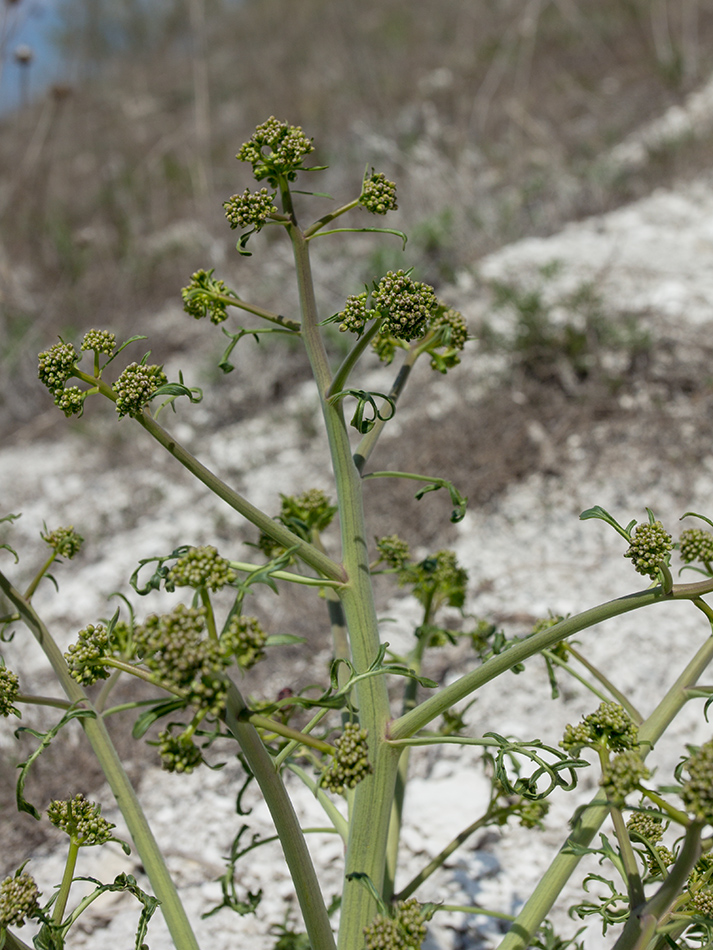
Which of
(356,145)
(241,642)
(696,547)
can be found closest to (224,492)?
(241,642)

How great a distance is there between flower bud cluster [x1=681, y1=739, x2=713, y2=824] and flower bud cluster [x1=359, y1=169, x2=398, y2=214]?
2.69ft

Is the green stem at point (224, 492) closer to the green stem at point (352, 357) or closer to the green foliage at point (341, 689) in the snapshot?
the green foliage at point (341, 689)

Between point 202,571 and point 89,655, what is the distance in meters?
0.25

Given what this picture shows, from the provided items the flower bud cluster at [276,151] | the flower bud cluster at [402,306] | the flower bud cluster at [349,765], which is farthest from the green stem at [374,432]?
the flower bud cluster at [349,765]

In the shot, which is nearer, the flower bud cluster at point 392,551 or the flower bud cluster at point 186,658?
the flower bud cluster at point 186,658

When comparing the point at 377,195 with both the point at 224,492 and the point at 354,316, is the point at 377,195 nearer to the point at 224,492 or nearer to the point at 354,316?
the point at 354,316

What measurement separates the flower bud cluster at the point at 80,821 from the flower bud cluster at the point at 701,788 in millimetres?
769

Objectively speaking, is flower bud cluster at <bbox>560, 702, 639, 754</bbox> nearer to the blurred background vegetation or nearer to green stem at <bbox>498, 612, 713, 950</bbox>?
green stem at <bbox>498, 612, 713, 950</bbox>

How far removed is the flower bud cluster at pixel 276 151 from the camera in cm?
116

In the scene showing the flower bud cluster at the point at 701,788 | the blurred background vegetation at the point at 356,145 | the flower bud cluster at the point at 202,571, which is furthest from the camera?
the blurred background vegetation at the point at 356,145

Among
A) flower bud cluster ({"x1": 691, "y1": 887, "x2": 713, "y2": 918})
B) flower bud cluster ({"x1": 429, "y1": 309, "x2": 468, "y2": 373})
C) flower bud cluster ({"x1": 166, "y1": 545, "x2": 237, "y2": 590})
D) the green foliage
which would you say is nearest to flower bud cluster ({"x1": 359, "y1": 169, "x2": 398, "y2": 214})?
the green foliage

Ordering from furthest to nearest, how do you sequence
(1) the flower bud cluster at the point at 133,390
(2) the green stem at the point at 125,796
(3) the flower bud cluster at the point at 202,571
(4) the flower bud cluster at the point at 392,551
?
(4) the flower bud cluster at the point at 392,551, (2) the green stem at the point at 125,796, (1) the flower bud cluster at the point at 133,390, (3) the flower bud cluster at the point at 202,571

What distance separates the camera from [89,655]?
1.07m

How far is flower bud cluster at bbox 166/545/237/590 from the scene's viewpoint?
924 mm
